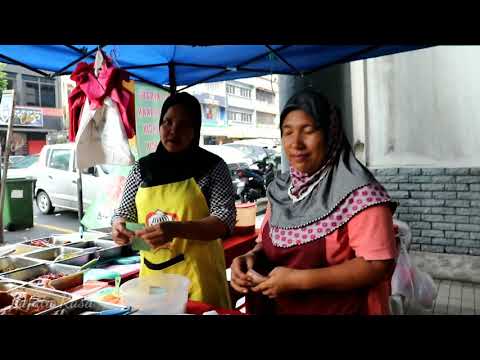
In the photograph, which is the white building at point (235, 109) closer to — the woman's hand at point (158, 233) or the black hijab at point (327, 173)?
the woman's hand at point (158, 233)

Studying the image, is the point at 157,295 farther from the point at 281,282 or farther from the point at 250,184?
the point at 250,184

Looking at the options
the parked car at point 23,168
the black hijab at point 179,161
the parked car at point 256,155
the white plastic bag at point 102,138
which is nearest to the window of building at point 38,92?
the parked car at point 23,168

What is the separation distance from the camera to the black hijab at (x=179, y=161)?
201cm


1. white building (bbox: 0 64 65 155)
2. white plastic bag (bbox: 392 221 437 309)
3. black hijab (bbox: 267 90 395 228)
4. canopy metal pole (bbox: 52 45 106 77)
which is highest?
white building (bbox: 0 64 65 155)

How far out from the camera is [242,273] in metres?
1.54

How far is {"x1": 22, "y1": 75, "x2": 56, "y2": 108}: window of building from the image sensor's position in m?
21.2

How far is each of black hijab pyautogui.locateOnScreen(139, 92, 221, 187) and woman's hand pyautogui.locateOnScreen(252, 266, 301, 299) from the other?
2.58ft

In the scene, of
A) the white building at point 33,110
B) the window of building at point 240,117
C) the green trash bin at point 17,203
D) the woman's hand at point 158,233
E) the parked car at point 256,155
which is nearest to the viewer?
the woman's hand at point 158,233

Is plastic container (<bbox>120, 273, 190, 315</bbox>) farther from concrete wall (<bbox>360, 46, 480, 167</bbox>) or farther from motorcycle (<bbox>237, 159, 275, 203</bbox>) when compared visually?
motorcycle (<bbox>237, 159, 275, 203</bbox>)

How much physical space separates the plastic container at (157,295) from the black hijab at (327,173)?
1.58 ft

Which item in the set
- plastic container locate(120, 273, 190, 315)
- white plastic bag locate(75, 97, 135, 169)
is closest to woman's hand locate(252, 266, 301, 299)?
plastic container locate(120, 273, 190, 315)

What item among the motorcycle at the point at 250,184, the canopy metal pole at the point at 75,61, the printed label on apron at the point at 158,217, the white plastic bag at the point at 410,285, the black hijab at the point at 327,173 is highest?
the canopy metal pole at the point at 75,61

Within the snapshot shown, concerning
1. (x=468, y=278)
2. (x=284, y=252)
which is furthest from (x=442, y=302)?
(x=284, y=252)
